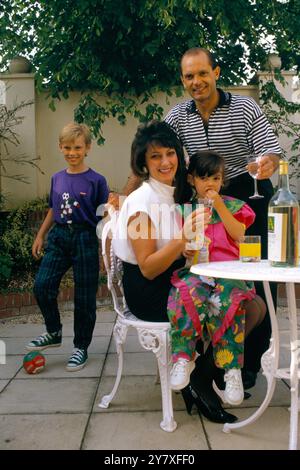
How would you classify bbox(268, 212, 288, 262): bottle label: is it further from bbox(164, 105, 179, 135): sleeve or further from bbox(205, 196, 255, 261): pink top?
bbox(164, 105, 179, 135): sleeve

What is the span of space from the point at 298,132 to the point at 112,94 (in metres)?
2.31

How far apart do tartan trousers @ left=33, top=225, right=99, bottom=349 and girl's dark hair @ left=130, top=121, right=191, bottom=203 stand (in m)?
0.85

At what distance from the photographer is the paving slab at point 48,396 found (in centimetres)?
234

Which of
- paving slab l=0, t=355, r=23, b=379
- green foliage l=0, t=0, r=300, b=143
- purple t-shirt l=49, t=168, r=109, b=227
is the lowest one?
paving slab l=0, t=355, r=23, b=379

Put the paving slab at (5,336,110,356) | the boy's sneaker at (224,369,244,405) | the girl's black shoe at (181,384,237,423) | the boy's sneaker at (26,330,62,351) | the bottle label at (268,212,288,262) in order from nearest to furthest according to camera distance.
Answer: the bottle label at (268,212,288,262), the boy's sneaker at (224,369,244,405), the girl's black shoe at (181,384,237,423), the boy's sneaker at (26,330,62,351), the paving slab at (5,336,110,356)

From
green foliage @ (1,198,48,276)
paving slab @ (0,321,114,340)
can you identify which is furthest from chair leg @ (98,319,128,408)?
green foliage @ (1,198,48,276)

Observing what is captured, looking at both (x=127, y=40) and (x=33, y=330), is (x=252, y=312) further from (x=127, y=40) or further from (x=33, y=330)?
(x=127, y=40)

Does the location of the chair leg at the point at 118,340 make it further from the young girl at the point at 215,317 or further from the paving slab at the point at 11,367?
the paving slab at the point at 11,367

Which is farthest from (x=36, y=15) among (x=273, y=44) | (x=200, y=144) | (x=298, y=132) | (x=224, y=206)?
(x=224, y=206)

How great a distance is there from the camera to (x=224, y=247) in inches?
86.1

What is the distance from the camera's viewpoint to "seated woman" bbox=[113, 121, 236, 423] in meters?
2.05

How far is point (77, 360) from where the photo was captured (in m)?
2.95

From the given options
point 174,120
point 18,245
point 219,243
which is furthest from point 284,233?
point 18,245

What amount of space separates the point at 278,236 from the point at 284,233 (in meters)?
0.02
